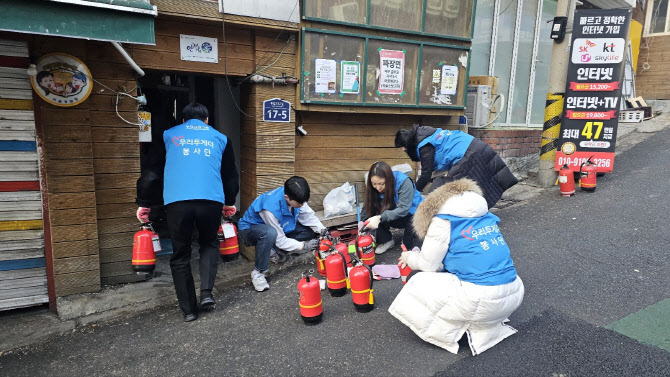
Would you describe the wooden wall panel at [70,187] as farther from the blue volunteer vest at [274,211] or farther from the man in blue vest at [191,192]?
the blue volunteer vest at [274,211]

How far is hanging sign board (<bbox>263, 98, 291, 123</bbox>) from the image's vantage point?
506 cm

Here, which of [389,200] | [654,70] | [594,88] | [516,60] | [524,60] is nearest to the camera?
[389,200]

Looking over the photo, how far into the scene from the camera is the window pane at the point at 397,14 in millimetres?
5625

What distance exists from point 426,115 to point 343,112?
1.44 meters

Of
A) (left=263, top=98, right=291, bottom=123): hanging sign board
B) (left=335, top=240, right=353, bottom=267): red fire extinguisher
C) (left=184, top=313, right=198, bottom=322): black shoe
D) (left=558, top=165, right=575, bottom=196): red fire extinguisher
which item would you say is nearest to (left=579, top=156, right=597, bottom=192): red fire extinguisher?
(left=558, top=165, right=575, bottom=196): red fire extinguisher

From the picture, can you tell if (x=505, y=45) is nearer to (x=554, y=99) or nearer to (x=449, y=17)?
(x=554, y=99)

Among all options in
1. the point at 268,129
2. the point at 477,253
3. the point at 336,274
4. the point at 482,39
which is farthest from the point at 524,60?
the point at 477,253

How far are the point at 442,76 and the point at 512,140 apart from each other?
2.72 metres

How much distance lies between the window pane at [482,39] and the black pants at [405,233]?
4.34m

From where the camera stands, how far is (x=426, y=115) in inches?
253

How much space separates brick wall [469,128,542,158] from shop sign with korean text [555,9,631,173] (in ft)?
2.59

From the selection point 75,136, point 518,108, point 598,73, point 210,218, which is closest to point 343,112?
point 210,218

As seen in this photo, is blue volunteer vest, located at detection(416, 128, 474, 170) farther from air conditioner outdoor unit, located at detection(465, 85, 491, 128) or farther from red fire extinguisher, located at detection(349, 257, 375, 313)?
air conditioner outdoor unit, located at detection(465, 85, 491, 128)

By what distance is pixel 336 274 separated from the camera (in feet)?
12.8
